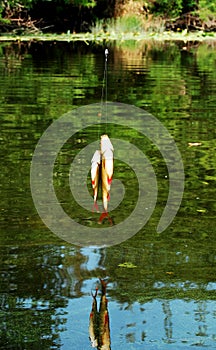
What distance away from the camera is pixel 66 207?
767cm

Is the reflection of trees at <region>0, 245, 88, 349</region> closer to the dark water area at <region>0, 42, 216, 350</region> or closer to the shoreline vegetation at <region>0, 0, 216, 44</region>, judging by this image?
the dark water area at <region>0, 42, 216, 350</region>

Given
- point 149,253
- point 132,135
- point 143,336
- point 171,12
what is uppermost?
point 171,12

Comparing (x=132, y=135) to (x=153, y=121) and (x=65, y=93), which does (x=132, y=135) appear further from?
(x=65, y=93)

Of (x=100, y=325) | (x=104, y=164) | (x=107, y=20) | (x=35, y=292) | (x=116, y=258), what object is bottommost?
(x=100, y=325)

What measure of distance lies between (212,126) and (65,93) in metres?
4.36

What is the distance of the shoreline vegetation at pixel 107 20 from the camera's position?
3581 centimetres

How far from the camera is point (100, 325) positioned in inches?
196

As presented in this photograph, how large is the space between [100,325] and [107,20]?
34.5 meters

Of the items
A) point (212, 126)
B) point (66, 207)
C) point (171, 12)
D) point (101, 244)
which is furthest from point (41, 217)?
point (171, 12)

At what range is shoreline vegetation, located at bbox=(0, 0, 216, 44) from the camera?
35.8m

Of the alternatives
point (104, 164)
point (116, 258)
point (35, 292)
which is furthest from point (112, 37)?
point (104, 164)

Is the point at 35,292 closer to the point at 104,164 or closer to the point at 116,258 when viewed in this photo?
the point at 116,258

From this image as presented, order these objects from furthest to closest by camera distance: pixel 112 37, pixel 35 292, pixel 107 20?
1. pixel 107 20
2. pixel 112 37
3. pixel 35 292

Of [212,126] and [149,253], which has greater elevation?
[212,126]
